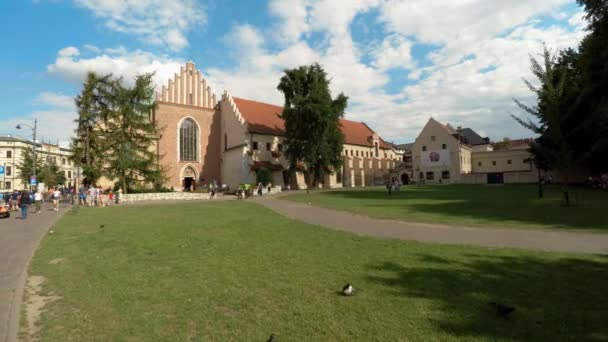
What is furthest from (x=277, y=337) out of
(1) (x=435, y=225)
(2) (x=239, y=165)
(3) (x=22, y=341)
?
(2) (x=239, y=165)

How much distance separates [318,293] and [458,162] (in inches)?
2368

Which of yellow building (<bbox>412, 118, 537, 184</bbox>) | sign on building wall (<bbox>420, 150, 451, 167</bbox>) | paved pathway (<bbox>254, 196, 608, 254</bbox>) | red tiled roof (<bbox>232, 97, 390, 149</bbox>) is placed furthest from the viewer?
sign on building wall (<bbox>420, 150, 451, 167</bbox>)

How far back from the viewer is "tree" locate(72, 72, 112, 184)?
34906 millimetres

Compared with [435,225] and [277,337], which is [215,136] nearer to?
[435,225]

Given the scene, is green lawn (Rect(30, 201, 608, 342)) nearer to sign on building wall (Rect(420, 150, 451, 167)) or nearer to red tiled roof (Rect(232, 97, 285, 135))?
red tiled roof (Rect(232, 97, 285, 135))

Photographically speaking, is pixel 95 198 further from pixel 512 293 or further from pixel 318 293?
pixel 512 293

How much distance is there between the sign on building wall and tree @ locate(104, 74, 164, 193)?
47.1m

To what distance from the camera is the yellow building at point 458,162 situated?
58.1 m

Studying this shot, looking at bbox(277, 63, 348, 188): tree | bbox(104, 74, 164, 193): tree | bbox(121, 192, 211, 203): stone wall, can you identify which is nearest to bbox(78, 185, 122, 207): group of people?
bbox(121, 192, 211, 203): stone wall

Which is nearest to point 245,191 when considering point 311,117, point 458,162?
point 311,117

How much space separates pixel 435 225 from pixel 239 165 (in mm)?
38667

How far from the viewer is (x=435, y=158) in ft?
203

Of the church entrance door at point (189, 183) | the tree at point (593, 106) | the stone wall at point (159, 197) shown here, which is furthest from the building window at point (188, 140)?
the tree at point (593, 106)

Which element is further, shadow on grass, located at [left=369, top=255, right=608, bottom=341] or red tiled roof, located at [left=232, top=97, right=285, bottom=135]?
red tiled roof, located at [left=232, top=97, right=285, bottom=135]
